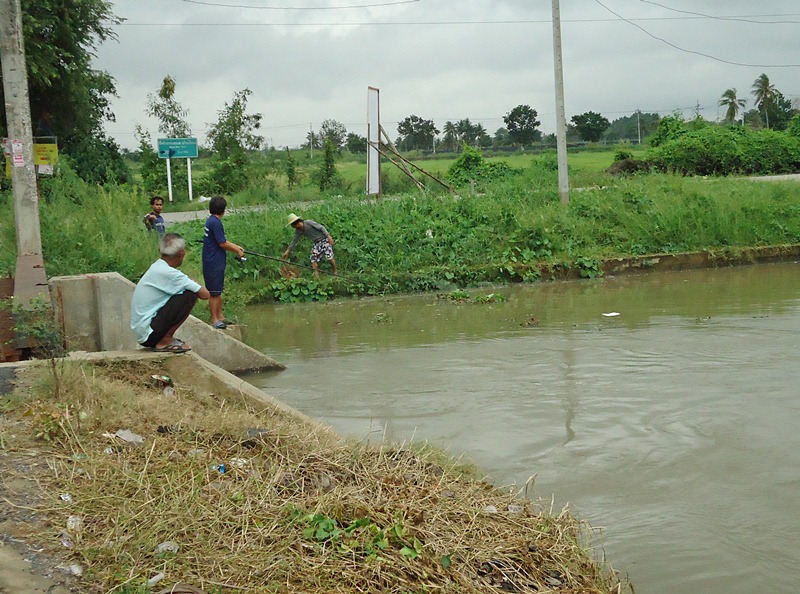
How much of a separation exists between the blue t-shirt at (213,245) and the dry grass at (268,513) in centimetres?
584

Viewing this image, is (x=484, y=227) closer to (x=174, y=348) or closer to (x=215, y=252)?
(x=215, y=252)

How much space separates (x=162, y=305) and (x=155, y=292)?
0.14m

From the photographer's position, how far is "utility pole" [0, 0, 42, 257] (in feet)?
34.1

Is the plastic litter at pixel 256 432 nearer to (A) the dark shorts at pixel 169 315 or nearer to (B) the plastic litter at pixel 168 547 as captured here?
(B) the plastic litter at pixel 168 547

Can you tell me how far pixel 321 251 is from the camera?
1666 centimetres

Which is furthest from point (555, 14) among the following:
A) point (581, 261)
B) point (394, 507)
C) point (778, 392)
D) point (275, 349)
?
point (394, 507)

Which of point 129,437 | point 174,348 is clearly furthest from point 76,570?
point 174,348

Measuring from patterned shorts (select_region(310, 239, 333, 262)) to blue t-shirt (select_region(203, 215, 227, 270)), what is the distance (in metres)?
5.13

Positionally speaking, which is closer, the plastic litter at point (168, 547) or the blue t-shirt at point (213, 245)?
the plastic litter at point (168, 547)

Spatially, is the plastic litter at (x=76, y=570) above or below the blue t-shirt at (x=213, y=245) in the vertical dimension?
below

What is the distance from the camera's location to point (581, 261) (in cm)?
1789

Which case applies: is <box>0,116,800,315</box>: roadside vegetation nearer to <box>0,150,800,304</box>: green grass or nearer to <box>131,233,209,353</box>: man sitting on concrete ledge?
<box>0,150,800,304</box>: green grass

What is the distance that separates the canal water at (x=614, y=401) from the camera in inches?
205

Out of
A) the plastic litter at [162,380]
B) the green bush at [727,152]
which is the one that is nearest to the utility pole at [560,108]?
the green bush at [727,152]
